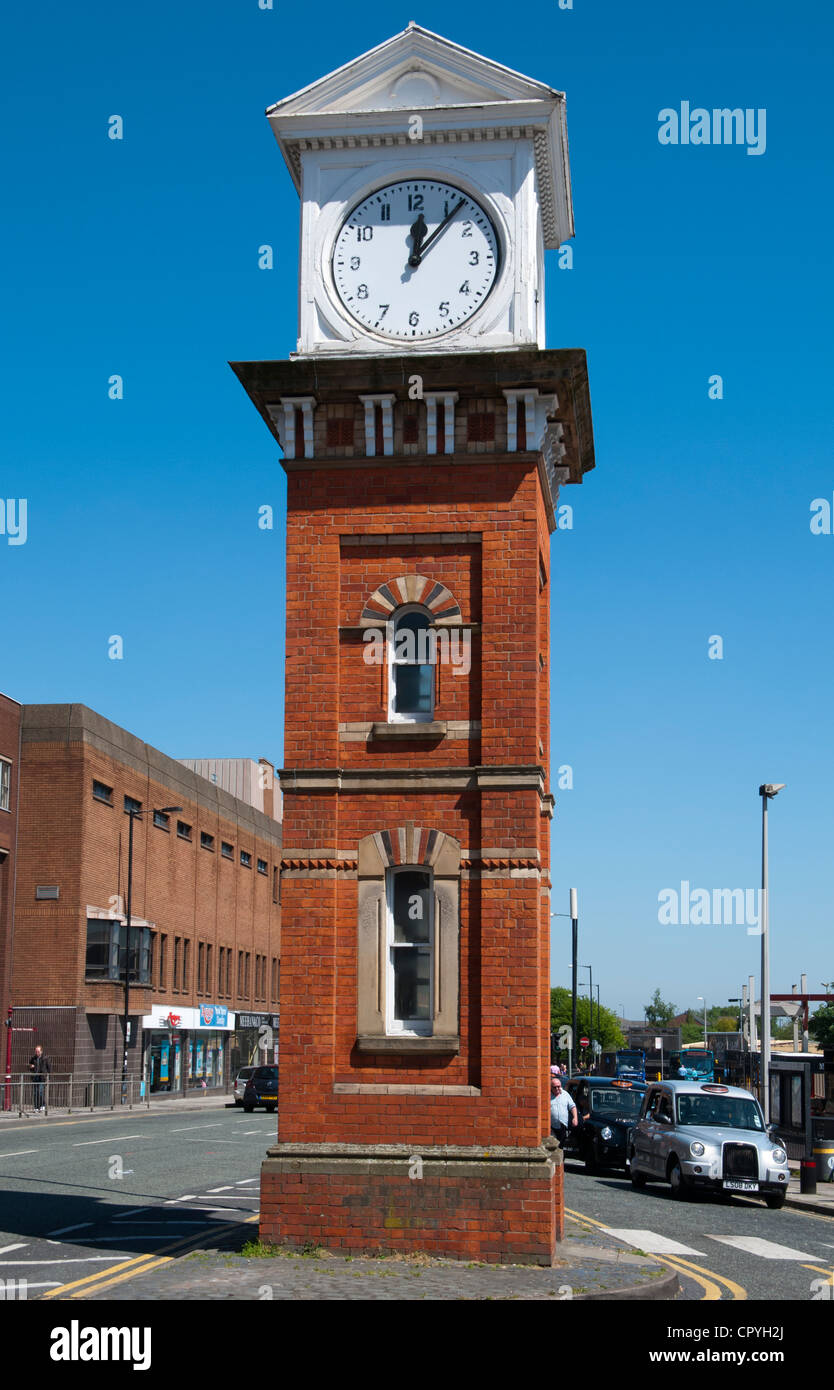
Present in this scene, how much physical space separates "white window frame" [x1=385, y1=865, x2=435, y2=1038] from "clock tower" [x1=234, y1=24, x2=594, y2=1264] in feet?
0.13

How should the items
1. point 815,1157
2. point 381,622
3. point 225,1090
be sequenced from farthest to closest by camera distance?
1. point 225,1090
2. point 815,1157
3. point 381,622

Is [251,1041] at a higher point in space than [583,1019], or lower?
higher

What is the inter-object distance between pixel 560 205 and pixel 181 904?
170 feet

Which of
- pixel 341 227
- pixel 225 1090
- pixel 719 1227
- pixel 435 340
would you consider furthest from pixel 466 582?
pixel 225 1090

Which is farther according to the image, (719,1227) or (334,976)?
(719,1227)

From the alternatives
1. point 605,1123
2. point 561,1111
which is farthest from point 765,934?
point 561,1111

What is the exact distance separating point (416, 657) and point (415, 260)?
4248 mm

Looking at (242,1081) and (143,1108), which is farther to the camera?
(242,1081)

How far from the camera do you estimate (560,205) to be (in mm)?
17531

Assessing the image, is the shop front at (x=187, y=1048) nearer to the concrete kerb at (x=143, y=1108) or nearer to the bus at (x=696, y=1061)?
the concrete kerb at (x=143, y=1108)

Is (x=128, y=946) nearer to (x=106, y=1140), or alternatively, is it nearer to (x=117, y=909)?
(x=117, y=909)

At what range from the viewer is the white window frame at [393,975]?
14570 mm

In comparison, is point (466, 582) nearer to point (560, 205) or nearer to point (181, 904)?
point (560, 205)

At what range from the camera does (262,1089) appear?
49938 mm
